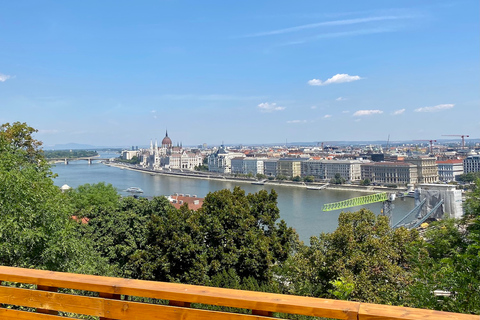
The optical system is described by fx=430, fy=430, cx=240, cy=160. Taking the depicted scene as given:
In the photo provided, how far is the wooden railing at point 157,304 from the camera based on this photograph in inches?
31.9

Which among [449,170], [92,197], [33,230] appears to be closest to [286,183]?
[449,170]

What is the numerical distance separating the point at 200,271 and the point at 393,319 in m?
5.48

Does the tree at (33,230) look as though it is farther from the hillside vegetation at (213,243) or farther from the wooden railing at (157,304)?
the wooden railing at (157,304)

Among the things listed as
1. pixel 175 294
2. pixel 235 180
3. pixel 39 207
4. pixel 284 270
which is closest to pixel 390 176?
pixel 235 180

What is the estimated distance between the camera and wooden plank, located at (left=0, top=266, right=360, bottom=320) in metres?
0.82

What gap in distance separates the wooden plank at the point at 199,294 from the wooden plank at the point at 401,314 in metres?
0.02

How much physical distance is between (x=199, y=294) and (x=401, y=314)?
0.40 meters

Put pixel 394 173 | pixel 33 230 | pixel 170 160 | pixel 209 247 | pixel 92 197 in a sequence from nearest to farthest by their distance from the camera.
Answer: pixel 33 230 → pixel 209 247 → pixel 92 197 → pixel 394 173 → pixel 170 160

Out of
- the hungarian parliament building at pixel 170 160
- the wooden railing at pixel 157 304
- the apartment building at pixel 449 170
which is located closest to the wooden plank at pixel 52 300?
the wooden railing at pixel 157 304

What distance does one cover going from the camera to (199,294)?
0.91 m

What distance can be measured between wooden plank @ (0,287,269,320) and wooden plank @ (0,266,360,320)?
0.08ft

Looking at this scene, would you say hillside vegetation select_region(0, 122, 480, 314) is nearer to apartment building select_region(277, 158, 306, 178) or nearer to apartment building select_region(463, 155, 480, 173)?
apartment building select_region(277, 158, 306, 178)

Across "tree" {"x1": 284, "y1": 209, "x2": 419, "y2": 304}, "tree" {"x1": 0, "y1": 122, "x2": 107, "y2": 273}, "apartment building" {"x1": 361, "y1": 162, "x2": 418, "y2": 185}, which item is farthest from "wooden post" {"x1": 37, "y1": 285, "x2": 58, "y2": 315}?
"apartment building" {"x1": 361, "y1": 162, "x2": 418, "y2": 185}

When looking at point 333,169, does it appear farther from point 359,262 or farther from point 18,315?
point 18,315
